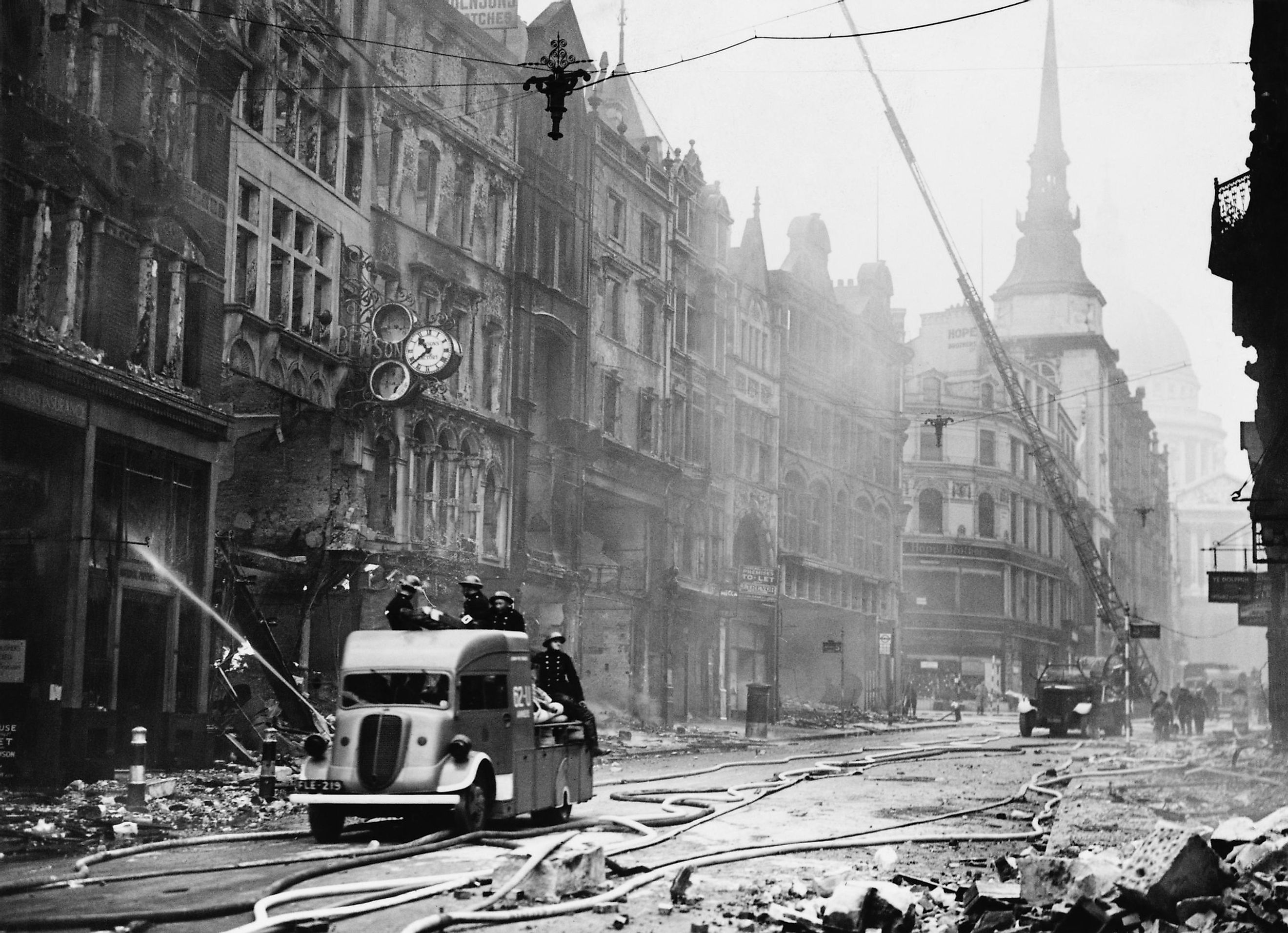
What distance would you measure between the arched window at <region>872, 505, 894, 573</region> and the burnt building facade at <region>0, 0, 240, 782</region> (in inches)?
1889

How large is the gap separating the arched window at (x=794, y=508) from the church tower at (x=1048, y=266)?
56.2m

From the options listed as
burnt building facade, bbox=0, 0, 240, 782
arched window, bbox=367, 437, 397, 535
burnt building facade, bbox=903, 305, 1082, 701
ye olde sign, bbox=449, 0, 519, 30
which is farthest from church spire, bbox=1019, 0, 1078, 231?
burnt building facade, bbox=0, 0, 240, 782

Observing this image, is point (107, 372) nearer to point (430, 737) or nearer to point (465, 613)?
point (465, 613)

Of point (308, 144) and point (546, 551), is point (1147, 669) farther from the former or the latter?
point (308, 144)

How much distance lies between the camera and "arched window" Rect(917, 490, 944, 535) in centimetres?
9088

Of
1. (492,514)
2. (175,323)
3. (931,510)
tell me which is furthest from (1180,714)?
(175,323)

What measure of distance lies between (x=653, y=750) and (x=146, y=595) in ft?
44.7

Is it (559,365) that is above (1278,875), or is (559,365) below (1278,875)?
above

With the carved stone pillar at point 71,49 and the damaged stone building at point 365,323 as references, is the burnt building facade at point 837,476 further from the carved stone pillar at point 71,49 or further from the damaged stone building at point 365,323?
the carved stone pillar at point 71,49

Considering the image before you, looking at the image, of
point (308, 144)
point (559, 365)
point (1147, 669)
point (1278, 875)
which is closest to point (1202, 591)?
point (1147, 669)

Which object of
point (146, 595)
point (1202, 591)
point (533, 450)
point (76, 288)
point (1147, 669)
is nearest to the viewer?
point (76, 288)

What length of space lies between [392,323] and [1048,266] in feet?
298

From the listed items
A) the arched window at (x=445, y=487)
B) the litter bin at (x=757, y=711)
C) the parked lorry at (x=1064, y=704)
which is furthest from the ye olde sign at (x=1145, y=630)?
the arched window at (x=445, y=487)

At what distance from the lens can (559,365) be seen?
44.4 m
